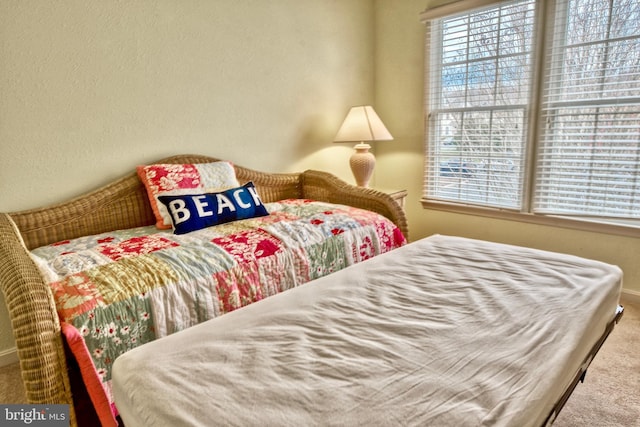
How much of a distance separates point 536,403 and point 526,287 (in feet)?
1.84

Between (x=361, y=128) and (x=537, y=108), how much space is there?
1.20 meters

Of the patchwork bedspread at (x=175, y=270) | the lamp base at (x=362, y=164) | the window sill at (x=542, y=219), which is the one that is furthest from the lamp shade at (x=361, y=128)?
the patchwork bedspread at (x=175, y=270)

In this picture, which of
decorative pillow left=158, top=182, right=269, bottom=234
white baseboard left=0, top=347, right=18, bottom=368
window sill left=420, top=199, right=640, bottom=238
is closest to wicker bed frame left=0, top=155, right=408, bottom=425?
decorative pillow left=158, top=182, right=269, bottom=234

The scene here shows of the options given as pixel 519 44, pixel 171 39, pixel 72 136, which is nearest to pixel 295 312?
pixel 72 136

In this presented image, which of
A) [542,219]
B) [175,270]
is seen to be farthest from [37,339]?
[542,219]

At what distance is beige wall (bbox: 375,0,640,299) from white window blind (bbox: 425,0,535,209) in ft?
0.43

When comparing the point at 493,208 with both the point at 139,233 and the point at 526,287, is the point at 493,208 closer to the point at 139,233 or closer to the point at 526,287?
the point at 526,287

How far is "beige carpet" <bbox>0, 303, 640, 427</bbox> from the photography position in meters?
1.46

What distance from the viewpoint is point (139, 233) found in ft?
6.72

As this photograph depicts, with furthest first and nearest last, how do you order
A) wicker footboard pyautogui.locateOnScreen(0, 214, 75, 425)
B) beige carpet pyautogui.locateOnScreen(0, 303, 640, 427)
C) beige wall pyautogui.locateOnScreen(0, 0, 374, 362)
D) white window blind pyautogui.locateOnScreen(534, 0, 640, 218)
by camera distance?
white window blind pyautogui.locateOnScreen(534, 0, 640, 218) < beige wall pyautogui.locateOnScreen(0, 0, 374, 362) < beige carpet pyautogui.locateOnScreen(0, 303, 640, 427) < wicker footboard pyautogui.locateOnScreen(0, 214, 75, 425)

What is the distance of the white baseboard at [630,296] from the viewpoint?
243 cm

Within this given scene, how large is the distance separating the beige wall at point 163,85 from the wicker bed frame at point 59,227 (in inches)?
4.8

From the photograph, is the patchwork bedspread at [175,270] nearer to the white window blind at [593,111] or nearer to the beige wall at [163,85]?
the beige wall at [163,85]

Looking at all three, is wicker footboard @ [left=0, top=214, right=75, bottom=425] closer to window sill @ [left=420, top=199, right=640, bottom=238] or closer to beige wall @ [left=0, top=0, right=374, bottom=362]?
beige wall @ [left=0, top=0, right=374, bottom=362]
